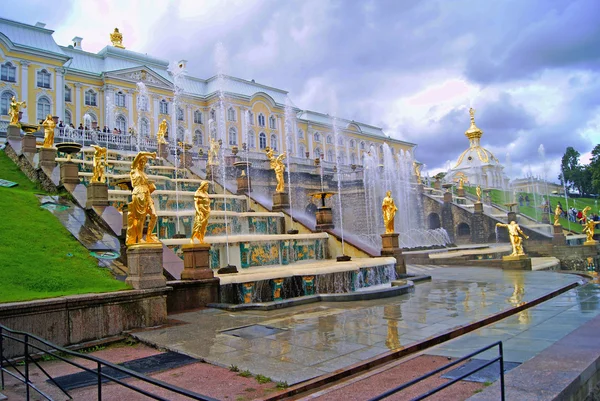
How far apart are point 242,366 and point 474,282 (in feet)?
37.8

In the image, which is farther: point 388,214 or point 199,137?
point 199,137

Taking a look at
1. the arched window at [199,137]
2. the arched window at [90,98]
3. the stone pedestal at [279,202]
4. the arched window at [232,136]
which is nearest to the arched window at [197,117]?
the arched window at [199,137]

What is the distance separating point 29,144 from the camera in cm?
2059

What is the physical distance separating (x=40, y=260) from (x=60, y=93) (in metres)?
45.8

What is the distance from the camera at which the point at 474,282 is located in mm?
15773

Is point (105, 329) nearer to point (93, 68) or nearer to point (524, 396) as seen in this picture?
point (524, 396)

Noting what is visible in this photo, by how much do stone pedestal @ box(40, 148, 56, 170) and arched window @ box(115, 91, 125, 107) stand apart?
38.1 metres

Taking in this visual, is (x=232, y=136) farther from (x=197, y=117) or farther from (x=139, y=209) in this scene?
(x=139, y=209)

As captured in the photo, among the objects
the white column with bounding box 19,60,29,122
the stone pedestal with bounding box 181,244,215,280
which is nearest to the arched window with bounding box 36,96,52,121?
the white column with bounding box 19,60,29,122

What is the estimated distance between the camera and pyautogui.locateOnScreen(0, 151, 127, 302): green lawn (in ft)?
27.4

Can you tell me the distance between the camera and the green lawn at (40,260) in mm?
8352

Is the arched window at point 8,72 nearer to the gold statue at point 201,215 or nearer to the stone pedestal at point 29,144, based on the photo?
the stone pedestal at point 29,144

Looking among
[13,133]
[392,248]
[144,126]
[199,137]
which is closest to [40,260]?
[392,248]

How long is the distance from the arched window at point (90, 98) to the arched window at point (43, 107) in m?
4.89
